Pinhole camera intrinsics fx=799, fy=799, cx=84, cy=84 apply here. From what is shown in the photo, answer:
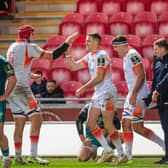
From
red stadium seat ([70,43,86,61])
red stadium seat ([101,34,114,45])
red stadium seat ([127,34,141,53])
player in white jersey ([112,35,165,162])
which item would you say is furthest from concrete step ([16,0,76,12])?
player in white jersey ([112,35,165,162])

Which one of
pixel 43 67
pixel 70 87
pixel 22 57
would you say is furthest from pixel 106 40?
pixel 22 57

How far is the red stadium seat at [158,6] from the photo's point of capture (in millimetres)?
17812

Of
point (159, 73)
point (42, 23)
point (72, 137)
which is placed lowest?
point (72, 137)

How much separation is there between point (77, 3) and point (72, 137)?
6.18m

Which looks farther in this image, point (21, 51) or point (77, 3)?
point (77, 3)

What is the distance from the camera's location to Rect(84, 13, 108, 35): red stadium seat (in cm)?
1725

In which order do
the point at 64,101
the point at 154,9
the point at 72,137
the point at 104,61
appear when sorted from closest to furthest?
the point at 104,61
the point at 72,137
the point at 64,101
the point at 154,9

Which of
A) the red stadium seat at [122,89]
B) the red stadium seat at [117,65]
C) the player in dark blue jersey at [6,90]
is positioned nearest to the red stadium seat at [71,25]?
the red stadium seat at [117,65]

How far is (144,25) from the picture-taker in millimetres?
17109

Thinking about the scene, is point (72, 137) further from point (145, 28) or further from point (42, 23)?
point (42, 23)

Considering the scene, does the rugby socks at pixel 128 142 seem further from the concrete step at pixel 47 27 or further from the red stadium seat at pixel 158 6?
the concrete step at pixel 47 27

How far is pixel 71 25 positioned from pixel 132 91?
21.8 ft

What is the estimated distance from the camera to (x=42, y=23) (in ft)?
60.8

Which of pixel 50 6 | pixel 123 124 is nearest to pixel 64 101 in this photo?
pixel 123 124
